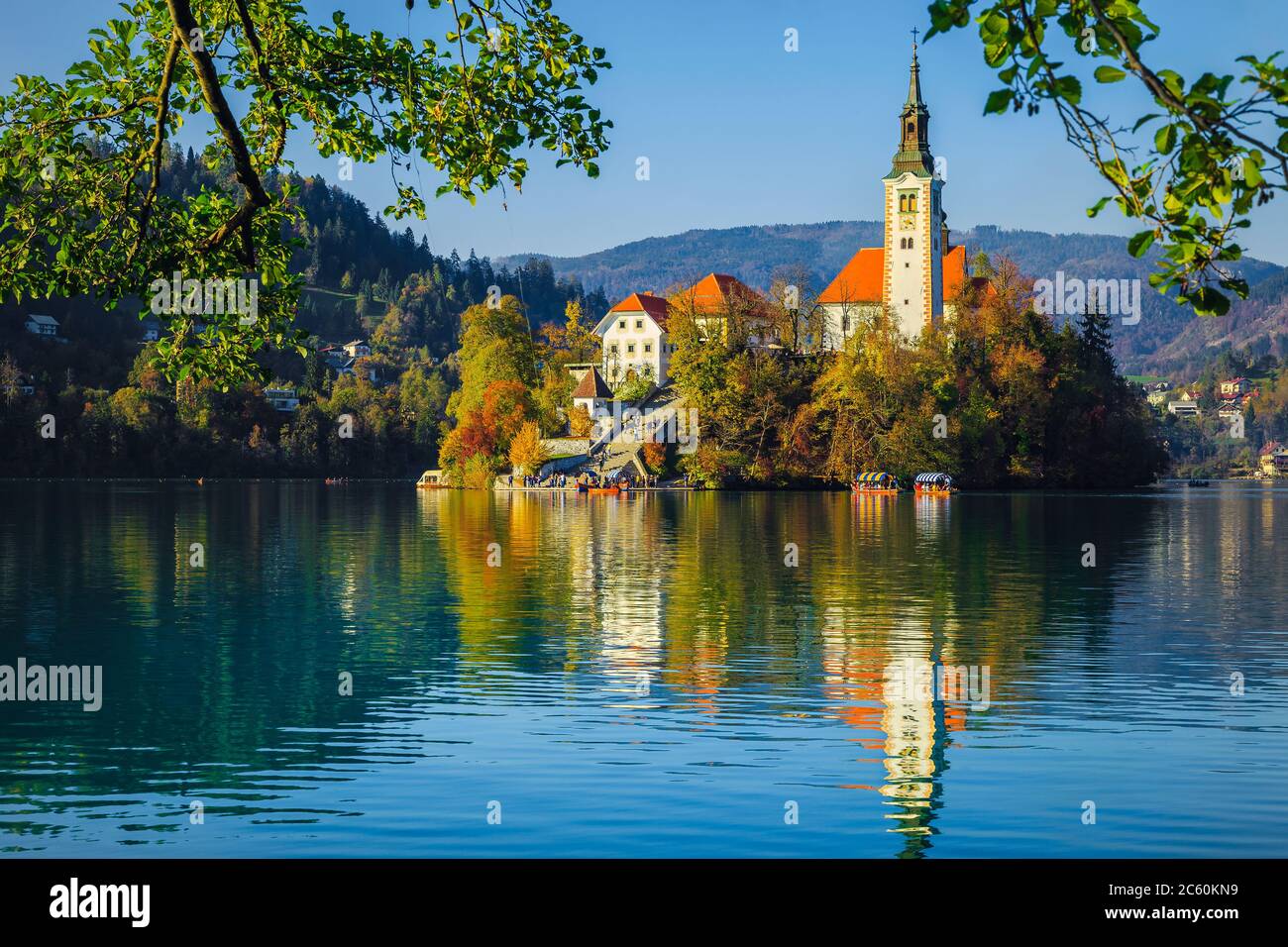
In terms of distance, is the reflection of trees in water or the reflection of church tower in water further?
the reflection of trees in water

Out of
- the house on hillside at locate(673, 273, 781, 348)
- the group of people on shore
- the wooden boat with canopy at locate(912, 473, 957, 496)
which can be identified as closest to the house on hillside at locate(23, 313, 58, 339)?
the group of people on shore

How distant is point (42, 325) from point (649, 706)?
638 feet

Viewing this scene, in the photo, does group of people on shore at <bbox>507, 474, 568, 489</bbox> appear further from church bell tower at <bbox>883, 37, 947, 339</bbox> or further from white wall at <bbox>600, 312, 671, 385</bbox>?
church bell tower at <bbox>883, 37, 947, 339</bbox>

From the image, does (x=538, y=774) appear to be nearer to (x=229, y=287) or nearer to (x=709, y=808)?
(x=709, y=808)

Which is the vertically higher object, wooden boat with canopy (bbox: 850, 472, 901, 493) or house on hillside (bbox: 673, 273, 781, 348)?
house on hillside (bbox: 673, 273, 781, 348)

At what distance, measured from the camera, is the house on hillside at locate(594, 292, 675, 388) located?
141250 mm

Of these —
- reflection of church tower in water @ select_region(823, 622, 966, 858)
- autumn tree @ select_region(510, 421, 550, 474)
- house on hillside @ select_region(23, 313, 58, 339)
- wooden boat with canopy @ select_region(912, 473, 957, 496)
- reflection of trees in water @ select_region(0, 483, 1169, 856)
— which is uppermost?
house on hillside @ select_region(23, 313, 58, 339)

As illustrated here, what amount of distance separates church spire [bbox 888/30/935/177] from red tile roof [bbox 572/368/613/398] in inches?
1380

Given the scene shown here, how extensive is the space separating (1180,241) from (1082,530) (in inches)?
2510

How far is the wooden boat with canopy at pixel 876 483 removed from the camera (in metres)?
119

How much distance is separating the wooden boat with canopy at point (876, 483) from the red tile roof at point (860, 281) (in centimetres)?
2466

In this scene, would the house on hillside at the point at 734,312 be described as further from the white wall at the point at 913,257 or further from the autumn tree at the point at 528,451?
the autumn tree at the point at 528,451

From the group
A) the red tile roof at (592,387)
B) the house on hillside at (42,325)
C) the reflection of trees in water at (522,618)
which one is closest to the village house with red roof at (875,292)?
the red tile roof at (592,387)

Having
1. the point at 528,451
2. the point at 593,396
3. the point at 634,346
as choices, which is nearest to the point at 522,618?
the point at 528,451
